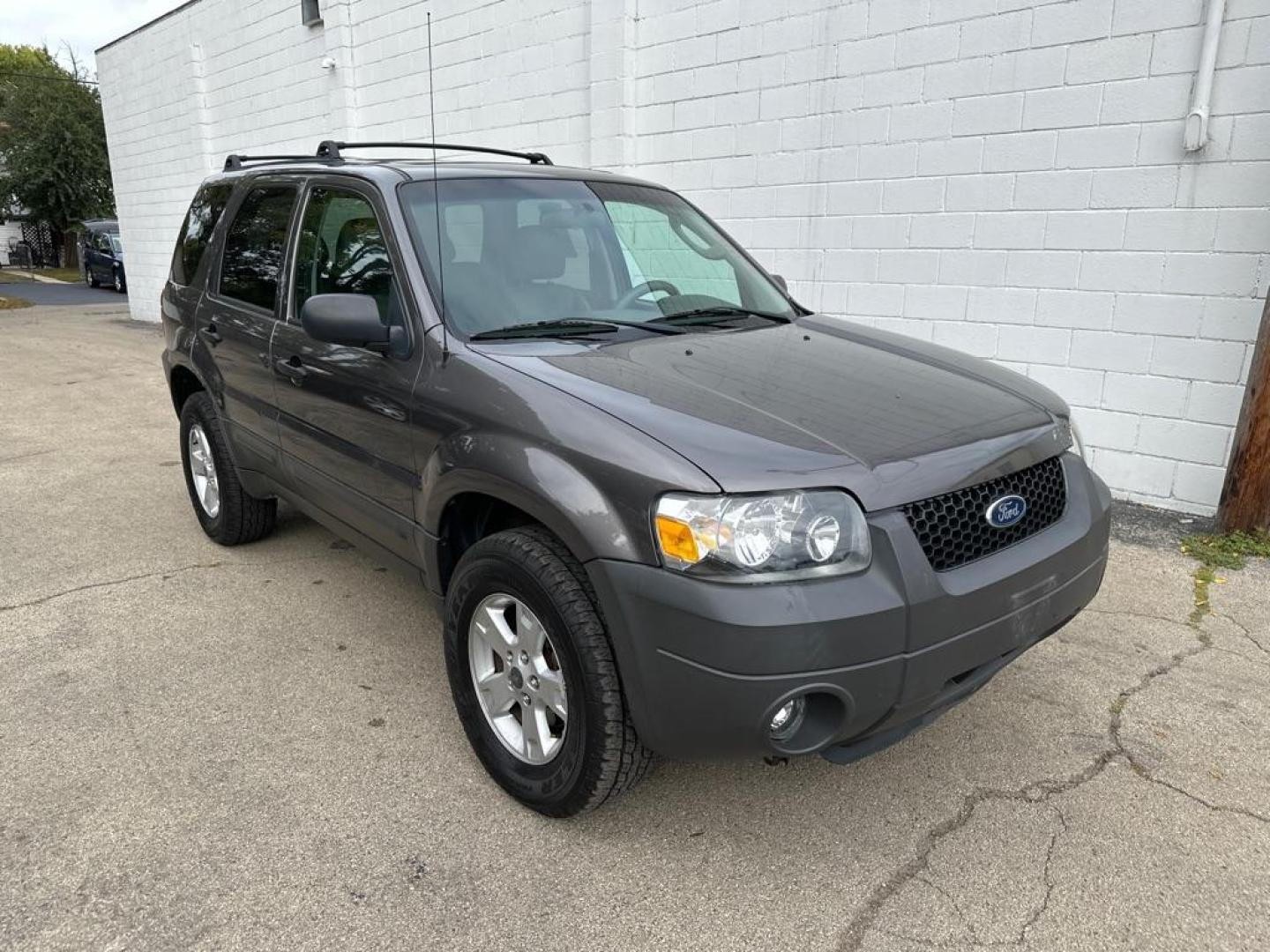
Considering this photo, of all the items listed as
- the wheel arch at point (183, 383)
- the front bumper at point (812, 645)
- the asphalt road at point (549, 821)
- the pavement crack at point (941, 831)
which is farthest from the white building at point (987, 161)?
the wheel arch at point (183, 383)

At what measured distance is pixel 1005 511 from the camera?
249 cm

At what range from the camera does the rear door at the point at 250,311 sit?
394 cm

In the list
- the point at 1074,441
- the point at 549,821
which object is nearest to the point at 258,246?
the point at 549,821

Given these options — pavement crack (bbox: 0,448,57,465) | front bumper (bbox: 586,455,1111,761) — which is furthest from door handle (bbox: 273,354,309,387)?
pavement crack (bbox: 0,448,57,465)

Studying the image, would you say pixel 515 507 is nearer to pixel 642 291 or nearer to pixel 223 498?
pixel 642 291

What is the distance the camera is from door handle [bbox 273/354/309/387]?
11.8 feet

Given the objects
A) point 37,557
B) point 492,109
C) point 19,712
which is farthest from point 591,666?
point 492,109

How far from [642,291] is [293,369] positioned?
1.42 m

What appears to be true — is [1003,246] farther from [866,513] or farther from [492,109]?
[492,109]

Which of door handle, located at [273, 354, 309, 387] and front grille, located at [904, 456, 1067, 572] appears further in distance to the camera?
door handle, located at [273, 354, 309, 387]

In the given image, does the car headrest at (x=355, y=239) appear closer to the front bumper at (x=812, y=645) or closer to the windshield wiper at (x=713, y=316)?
the windshield wiper at (x=713, y=316)

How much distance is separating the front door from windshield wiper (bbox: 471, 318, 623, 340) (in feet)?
0.80

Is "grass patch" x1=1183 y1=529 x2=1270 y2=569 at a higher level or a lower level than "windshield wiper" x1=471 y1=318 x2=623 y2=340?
lower

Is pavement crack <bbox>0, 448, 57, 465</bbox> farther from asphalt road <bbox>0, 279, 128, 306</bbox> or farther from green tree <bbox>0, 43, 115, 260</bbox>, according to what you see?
green tree <bbox>0, 43, 115, 260</bbox>
